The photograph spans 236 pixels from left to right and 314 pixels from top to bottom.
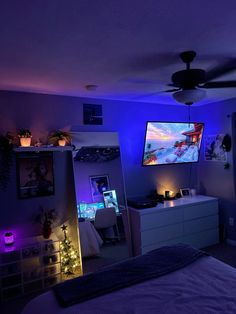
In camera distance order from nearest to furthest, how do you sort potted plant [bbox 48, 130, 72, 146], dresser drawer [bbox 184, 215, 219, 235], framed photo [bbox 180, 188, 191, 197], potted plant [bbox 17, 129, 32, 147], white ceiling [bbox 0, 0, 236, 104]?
white ceiling [bbox 0, 0, 236, 104] < potted plant [bbox 17, 129, 32, 147] < potted plant [bbox 48, 130, 72, 146] < dresser drawer [bbox 184, 215, 219, 235] < framed photo [bbox 180, 188, 191, 197]

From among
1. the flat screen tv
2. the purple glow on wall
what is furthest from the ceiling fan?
the purple glow on wall

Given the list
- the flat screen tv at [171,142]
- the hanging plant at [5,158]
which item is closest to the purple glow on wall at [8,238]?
the hanging plant at [5,158]

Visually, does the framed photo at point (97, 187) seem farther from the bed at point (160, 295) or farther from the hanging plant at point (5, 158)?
the bed at point (160, 295)

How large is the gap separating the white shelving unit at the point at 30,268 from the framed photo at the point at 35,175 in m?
0.59

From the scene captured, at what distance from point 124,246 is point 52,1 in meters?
3.01

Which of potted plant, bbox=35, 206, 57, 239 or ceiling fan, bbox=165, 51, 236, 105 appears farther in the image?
potted plant, bbox=35, 206, 57, 239

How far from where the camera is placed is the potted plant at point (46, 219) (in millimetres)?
3029

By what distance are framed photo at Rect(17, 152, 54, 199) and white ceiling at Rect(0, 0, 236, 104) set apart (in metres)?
0.89

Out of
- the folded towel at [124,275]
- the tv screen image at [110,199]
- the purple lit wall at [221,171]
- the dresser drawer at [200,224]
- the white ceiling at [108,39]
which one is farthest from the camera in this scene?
the purple lit wall at [221,171]

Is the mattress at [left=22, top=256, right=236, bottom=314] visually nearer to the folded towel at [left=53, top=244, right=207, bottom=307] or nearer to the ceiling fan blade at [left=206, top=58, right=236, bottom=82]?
the folded towel at [left=53, top=244, right=207, bottom=307]

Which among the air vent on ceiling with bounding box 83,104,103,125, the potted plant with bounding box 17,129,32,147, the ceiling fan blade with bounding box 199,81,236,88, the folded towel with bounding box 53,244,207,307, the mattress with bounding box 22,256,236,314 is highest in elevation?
the air vent on ceiling with bounding box 83,104,103,125

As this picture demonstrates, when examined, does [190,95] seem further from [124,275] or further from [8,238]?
[8,238]

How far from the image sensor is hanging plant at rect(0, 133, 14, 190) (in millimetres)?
2861

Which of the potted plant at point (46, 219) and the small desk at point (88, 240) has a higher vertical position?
the potted plant at point (46, 219)
